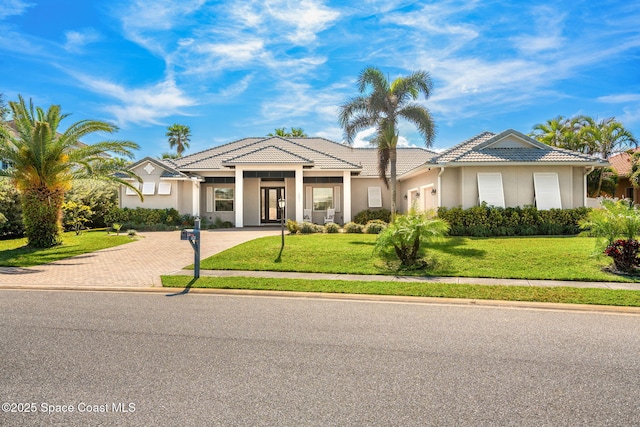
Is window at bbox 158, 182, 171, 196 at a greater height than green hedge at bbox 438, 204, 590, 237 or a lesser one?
greater

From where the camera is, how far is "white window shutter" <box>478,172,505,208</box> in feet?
55.7

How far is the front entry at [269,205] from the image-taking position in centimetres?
2542

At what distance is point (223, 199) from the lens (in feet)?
83.3

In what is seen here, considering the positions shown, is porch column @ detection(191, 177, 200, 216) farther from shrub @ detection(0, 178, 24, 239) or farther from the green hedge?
the green hedge

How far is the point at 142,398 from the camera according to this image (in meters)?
3.63

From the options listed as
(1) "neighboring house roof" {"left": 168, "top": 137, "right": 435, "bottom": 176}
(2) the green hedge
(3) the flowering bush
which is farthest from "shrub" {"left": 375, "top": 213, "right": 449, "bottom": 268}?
(1) "neighboring house roof" {"left": 168, "top": 137, "right": 435, "bottom": 176}

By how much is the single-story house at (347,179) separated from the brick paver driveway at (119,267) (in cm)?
757

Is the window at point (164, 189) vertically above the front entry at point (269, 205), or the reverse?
the window at point (164, 189)

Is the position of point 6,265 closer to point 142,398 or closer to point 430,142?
point 142,398

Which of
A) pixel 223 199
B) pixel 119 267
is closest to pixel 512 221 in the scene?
pixel 119 267

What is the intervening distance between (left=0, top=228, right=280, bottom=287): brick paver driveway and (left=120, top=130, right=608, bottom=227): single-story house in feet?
24.8

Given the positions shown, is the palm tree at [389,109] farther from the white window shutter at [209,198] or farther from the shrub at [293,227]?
the white window shutter at [209,198]

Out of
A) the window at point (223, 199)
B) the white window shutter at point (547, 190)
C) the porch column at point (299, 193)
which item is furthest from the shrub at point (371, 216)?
the window at point (223, 199)

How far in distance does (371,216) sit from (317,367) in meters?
19.1
